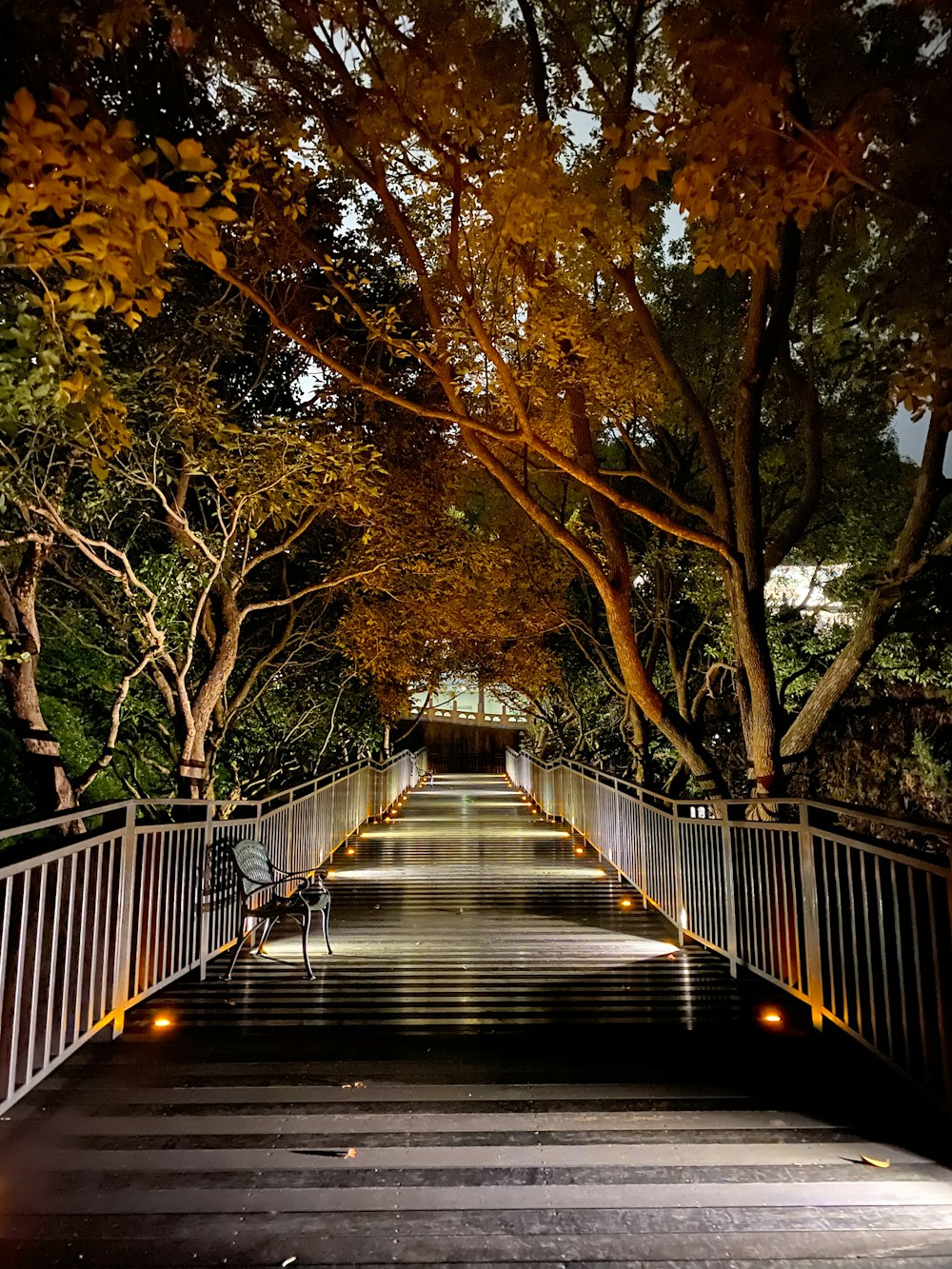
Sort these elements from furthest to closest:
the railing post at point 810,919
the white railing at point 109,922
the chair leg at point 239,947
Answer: the chair leg at point 239,947, the railing post at point 810,919, the white railing at point 109,922

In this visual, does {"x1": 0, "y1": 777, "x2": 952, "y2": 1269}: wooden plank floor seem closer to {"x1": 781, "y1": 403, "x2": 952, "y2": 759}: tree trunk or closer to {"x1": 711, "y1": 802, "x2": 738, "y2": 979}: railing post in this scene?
{"x1": 711, "y1": 802, "x2": 738, "y2": 979}: railing post

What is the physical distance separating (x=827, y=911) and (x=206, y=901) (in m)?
3.93

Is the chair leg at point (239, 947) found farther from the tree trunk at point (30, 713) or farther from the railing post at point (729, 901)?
the railing post at point (729, 901)

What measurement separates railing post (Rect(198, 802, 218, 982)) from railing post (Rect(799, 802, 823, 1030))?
3775mm

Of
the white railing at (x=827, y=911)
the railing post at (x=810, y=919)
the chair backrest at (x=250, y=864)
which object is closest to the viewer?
the white railing at (x=827, y=911)

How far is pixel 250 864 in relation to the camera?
6121mm

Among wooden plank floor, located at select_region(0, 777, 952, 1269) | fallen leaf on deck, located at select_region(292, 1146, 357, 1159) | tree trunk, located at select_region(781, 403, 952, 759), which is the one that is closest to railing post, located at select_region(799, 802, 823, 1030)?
wooden plank floor, located at select_region(0, 777, 952, 1269)

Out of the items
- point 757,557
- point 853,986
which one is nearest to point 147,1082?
point 853,986

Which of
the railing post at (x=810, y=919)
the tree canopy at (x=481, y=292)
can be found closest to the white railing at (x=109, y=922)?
the tree canopy at (x=481, y=292)

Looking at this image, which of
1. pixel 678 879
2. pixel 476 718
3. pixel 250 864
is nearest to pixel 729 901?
pixel 678 879

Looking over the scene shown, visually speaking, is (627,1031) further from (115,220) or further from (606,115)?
(606,115)

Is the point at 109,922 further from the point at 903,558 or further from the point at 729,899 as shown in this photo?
the point at 903,558

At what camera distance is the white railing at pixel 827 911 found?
3418mm

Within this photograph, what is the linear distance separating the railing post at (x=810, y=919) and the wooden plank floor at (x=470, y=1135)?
0.20m
